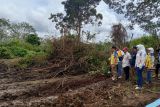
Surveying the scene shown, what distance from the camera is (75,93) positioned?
495 inches

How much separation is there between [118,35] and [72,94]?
36.7ft

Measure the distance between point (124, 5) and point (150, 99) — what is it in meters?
12.7

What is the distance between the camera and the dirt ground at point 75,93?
36.3 feet

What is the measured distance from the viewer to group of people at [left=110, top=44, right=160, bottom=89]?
12859 millimetres

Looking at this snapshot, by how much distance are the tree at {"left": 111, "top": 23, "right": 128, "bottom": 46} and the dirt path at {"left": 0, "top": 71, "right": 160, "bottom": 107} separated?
7108mm

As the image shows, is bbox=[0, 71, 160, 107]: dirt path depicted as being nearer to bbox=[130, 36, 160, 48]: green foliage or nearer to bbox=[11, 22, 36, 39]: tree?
bbox=[130, 36, 160, 48]: green foliage

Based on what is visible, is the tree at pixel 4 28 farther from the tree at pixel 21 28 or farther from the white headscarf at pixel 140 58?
A: the white headscarf at pixel 140 58

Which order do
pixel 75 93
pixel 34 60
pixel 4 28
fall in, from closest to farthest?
pixel 75 93
pixel 34 60
pixel 4 28

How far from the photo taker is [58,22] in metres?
44.6

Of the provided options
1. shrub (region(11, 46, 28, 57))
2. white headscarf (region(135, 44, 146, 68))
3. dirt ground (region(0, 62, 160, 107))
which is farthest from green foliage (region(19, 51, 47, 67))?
white headscarf (region(135, 44, 146, 68))

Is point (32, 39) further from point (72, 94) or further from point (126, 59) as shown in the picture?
point (72, 94)

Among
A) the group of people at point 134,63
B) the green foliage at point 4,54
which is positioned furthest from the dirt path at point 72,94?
the green foliage at point 4,54

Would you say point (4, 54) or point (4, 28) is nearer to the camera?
point (4, 54)

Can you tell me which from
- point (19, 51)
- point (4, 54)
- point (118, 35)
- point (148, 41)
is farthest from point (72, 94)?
point (19, 51)
